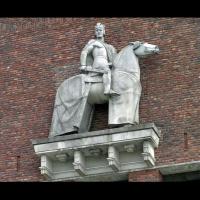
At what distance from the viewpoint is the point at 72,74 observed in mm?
21781

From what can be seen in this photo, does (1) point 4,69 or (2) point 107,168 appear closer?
(2) point 107,168

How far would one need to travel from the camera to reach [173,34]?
70.5 ft

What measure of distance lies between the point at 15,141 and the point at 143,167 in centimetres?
336

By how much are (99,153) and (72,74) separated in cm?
248

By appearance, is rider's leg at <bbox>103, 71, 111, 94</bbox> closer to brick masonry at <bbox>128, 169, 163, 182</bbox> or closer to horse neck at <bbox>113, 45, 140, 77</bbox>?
horse neck at <bbox>113, 45, 140, 77</bbox>

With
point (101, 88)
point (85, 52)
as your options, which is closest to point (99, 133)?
point (101, 88)

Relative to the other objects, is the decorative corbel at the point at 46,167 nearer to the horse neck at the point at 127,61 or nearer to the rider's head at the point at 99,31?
the horse neck at the point at 127,61

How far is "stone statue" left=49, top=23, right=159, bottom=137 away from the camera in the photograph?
20.5 metres

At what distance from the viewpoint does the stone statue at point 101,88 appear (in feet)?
67.1

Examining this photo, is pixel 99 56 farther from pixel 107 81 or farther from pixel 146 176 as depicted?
pixel 146 176

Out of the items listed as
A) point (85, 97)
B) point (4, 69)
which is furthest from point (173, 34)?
point (4, 69)

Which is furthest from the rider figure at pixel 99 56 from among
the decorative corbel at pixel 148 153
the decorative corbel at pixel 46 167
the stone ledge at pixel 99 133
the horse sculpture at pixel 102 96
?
the decorative corbel at pixel 46 167

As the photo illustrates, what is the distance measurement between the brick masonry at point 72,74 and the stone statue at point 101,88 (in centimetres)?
33

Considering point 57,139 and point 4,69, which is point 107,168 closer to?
point 57,139
